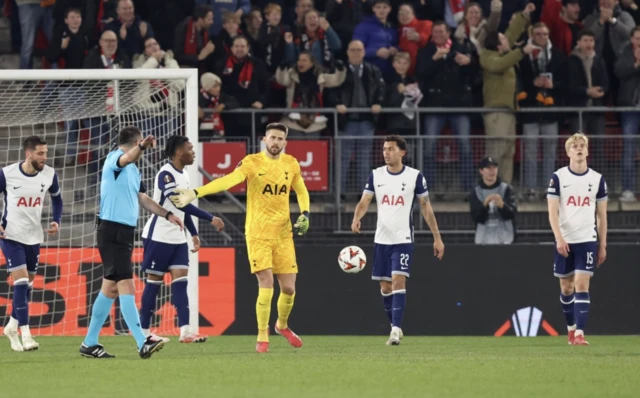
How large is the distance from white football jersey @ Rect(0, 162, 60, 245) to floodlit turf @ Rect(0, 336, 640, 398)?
1.22 meters

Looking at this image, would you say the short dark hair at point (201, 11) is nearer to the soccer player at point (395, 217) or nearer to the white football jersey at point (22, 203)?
the soccer player at point (395, 217)

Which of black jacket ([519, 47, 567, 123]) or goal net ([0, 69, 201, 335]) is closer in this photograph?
goal net ([0, 69, 201, 335])

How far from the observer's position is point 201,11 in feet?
62.9

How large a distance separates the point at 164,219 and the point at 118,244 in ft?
7.78

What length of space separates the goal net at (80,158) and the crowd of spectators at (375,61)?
1.58m

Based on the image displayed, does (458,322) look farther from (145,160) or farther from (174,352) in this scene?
(174,352)

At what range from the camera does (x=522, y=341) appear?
51.0ft

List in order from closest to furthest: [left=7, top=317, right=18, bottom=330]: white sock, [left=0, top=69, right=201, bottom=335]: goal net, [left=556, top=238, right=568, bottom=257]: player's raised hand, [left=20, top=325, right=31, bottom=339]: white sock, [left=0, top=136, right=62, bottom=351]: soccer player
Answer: [left=20, top=325, right=31, bottom=339]: white sock < [left=7, top=317, right=18, bottom=330]: white sock < [left=0, top=136, right=62, bottom=351]: soccer player < [left=556, top=238, right=568, bottom=257]: player's raised hand < [left=0, top=69, right=201, bottom=335]: goal net

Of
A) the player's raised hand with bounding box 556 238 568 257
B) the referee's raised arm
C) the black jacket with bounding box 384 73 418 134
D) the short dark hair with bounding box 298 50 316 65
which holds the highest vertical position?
the short dark hair with bounding box 298 50 316 65

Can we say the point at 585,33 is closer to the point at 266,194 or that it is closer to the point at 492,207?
the point at 492,207

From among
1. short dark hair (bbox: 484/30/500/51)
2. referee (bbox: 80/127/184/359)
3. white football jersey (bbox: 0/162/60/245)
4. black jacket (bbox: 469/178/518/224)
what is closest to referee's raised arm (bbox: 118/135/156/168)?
referee (bbox: 80/127/184/359)

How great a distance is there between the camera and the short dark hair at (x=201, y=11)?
62.7 ft

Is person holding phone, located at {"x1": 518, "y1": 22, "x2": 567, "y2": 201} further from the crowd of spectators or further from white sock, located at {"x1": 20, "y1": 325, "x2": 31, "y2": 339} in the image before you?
white sock, located at {"x1": 20, "y1": 325, "x2": 31, "y2": 339}

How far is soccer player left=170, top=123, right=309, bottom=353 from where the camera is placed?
12484 millimetres
